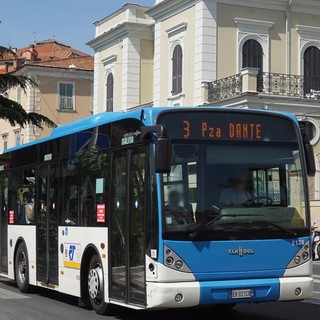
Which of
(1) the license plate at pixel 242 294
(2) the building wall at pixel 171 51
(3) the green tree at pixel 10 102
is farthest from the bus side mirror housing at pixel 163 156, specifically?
(2) the building wall at pixel 171 51

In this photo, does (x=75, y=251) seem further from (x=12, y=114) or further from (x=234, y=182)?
(x=12, y=114)

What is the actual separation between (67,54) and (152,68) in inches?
1233

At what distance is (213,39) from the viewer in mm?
32906

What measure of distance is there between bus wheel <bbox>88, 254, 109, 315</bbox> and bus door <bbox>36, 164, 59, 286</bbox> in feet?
5.38

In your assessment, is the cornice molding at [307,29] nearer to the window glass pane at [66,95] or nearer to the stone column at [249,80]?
the stone column at [249,80]

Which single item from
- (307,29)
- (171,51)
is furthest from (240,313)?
(307,29)

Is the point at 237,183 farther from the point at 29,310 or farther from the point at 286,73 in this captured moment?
the point at 286,73

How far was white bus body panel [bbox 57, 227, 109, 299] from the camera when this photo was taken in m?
10.7

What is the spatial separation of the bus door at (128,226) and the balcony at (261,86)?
64.5 ft

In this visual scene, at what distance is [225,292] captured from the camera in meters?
9.29

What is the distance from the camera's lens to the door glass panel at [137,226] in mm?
9500

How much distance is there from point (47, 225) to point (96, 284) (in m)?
2.58

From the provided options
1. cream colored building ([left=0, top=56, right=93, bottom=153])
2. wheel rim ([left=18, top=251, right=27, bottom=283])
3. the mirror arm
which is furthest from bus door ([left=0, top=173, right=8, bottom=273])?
cream colored building ([left=0, top=56, right=93, bottom=153])

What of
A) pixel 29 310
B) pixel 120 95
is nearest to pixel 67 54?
pixel 120 95
